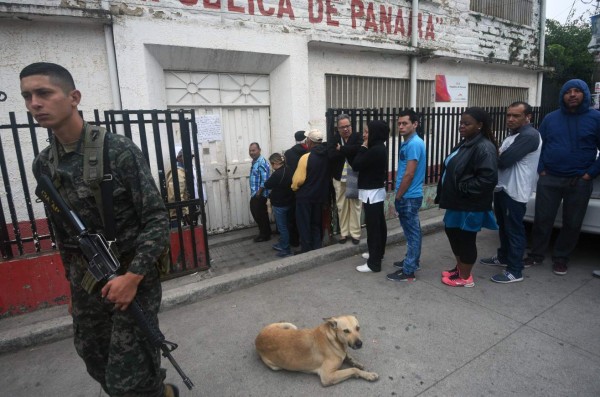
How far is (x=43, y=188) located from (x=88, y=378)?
5.30 feet

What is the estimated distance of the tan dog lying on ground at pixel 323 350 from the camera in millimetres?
2277

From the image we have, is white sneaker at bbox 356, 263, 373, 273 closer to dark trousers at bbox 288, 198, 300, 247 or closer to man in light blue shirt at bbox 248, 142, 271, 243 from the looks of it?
dark trousers at bbox 288, 198, 300, 247

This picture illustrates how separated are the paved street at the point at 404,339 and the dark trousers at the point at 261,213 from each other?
1.86 metres

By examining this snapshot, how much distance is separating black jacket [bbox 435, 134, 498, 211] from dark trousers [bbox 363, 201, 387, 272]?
31.8 inches

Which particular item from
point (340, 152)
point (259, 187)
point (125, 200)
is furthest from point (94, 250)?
point (259, 187)

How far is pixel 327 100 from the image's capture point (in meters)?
6.42

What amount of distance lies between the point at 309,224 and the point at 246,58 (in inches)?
112

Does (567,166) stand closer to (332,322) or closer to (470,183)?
(470,183)

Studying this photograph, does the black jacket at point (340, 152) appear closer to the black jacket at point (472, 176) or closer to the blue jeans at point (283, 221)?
the blue jeans at point (283, 221)

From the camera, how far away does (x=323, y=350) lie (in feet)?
7.64

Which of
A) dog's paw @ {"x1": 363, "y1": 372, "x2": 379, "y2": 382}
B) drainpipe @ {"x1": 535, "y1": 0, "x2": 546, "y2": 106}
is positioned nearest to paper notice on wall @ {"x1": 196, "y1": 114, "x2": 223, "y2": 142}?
dog's paw @ {"x1": 363, "y1": 372, "x2": 379, "y2": 382}

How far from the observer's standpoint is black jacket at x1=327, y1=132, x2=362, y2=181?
13.6ft

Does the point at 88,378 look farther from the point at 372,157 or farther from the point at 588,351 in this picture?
the point at 588,351

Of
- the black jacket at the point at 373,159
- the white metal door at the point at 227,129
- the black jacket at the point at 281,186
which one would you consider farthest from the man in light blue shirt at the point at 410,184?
the white metal door at the point at 227,129
